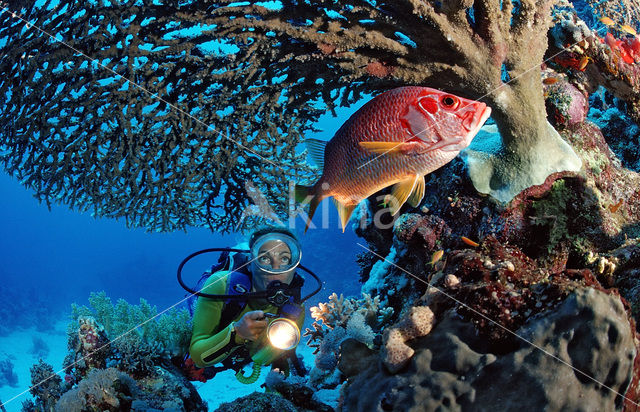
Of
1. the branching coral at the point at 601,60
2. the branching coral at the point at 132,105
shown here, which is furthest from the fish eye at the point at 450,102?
the branching coral at the point at 601,60

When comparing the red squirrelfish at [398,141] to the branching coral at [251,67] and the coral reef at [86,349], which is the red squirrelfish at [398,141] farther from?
the coral reef at [86,349]

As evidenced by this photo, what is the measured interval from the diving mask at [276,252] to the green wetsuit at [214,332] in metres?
0.50

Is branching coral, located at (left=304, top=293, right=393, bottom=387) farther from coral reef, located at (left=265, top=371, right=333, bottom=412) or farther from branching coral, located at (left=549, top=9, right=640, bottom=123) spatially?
branching coral, located at (left=549, top=9, right=640, bottom=123)

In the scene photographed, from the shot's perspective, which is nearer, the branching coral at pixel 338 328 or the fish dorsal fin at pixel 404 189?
the fish dorsal fin at pixel 404 189

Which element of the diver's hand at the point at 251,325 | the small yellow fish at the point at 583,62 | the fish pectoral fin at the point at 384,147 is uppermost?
the small yellow fish at the point at 583,62

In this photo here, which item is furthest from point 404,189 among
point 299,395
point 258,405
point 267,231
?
point 267,231

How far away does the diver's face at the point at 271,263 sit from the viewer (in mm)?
3953

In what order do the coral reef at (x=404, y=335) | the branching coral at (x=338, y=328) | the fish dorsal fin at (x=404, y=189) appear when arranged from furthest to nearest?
the branching coral at (x=338, y=328) < the fish dorsal fin at (x=404, y=189) < the coral reef at (x=404, y=335)

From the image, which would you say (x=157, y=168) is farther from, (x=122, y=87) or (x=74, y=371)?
(x=74, y=371)

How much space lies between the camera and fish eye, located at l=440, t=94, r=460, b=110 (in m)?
1.82

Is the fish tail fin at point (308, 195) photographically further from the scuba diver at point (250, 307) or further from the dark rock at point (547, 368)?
the scuba diver at point (250, 307)

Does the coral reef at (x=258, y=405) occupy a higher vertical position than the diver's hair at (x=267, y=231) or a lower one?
lower

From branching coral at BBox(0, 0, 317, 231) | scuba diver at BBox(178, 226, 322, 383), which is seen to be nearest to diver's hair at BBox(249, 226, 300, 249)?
scuba diver at BBox(178, 226, 322, 383)

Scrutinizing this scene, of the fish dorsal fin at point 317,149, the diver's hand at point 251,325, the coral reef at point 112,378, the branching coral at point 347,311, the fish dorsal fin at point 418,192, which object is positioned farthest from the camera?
the branching coral at point 347,311
